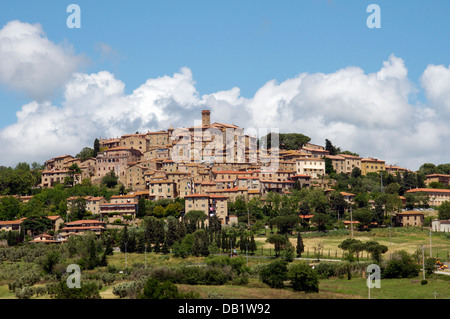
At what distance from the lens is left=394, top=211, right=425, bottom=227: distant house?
91.6 meters

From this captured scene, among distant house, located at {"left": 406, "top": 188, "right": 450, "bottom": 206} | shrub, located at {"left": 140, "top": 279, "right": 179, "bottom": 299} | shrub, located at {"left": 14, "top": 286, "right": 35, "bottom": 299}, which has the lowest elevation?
shrub, located at {"left": 14, "top": 286, "right": 35, "bottom": 299}

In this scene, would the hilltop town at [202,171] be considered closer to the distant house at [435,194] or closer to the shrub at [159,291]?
the distant house at [435,194]

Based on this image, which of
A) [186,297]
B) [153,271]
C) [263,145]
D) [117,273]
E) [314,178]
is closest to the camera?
[186,297]

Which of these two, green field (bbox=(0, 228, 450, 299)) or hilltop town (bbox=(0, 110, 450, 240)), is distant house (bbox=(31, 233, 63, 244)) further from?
green field (bbox=(0, 228, 450, 299))

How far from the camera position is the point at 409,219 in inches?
3617

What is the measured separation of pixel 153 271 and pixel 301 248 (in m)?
18.8

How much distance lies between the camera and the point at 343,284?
6044cm

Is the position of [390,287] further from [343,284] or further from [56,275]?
[56,275]

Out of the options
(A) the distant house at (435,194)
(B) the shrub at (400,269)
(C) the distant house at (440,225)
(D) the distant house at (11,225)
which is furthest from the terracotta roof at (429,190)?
(D) the distant house at (11,225)

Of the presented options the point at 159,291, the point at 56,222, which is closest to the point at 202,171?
the point at 56,222

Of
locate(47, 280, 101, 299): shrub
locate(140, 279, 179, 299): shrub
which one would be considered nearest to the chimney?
locate(47, 280, 101, 299): shrub

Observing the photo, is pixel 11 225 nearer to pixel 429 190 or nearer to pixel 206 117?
pixel 206 117

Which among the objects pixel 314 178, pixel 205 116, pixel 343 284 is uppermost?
pixel 205 116
